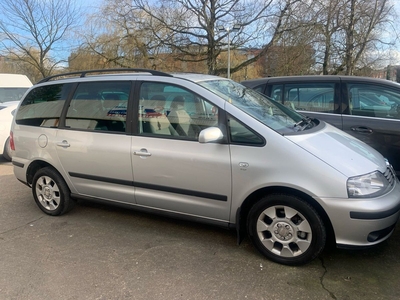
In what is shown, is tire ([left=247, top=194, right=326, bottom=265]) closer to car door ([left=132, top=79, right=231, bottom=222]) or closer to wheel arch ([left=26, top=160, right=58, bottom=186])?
car door ([left=132, top=79, right=231, bottom=222])

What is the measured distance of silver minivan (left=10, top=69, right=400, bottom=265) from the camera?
8.52ft

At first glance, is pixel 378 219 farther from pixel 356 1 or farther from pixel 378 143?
pixel 356 1

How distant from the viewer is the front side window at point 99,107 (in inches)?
135

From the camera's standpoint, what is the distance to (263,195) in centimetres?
285

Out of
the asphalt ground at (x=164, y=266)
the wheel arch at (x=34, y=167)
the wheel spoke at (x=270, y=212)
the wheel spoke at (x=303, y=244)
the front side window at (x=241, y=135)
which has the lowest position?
the asphalt ground at (x=164, y=266)

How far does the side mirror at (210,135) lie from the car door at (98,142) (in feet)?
2.94

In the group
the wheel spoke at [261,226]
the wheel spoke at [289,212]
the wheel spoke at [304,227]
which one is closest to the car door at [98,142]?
the wheel spoke at [261,226]

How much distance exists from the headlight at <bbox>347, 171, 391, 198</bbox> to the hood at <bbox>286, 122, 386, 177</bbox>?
4cm

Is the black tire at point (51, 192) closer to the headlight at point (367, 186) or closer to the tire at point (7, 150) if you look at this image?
the headlight at point (367, 186)

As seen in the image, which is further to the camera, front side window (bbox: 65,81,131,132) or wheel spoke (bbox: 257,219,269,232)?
front side window (bbox: 65,81,131,132)

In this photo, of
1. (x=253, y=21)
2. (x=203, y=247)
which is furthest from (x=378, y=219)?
(x=253, y=21)

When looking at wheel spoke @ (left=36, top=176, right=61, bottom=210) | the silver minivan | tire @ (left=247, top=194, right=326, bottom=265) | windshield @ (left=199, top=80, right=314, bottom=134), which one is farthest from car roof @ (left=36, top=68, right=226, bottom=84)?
tire @ (left=247, top=194, right=326, bottom=265)

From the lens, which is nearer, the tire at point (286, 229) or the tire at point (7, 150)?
the tire at point (286, 229)

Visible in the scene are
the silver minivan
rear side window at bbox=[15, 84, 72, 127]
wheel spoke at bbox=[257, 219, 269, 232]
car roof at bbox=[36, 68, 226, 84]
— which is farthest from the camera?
rear side window at bbox=[15, 84, 72, 127]
